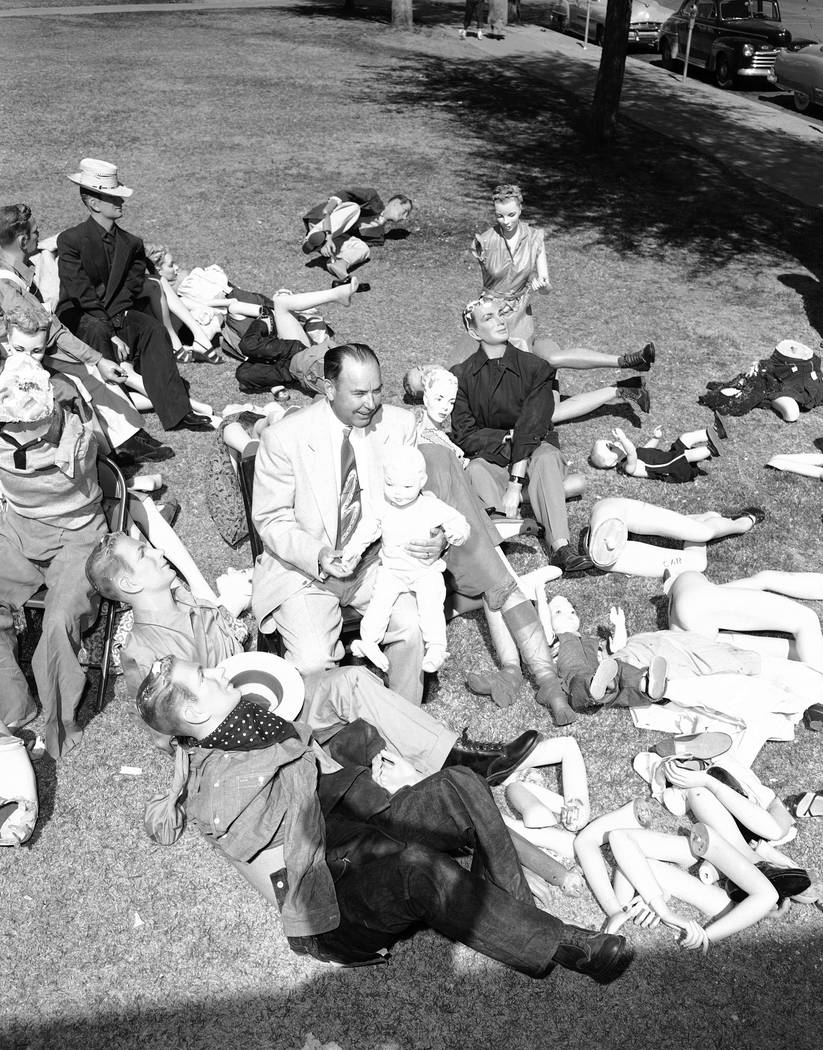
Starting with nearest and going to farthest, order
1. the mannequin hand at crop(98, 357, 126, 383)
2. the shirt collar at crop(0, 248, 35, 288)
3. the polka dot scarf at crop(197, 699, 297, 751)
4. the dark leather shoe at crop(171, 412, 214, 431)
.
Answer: the polka dot scarf at crop(197, 699, 297, 751) < the mannequin hand at crop(98, 357, 126, 383) < the shirt collar at crop(0, 248, 35, 288) < the dark leather shoe at crop(171, 412, 214, 431)

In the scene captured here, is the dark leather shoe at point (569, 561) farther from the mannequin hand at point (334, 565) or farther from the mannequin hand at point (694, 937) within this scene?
the mannequin hand at point (694, 937)


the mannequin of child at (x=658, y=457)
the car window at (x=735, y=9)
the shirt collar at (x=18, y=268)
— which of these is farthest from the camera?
the car window at (x=735, y=9)

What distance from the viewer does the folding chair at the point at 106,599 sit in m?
5.09

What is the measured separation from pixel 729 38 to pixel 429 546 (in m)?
19.2

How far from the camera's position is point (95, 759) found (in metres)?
4.93

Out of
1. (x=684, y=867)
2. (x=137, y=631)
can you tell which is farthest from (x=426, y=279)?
(x=684, y=867)

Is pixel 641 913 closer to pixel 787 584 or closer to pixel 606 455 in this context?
pixel 787 584

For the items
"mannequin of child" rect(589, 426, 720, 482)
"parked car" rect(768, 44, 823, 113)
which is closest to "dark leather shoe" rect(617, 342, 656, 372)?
"mannequin of child" rect(589, 426, 720, 482)

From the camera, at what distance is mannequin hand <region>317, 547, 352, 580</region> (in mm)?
4766

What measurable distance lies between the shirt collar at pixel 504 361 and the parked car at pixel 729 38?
1639 cm

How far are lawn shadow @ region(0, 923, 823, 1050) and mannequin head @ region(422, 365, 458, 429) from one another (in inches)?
119

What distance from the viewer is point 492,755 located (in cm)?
461

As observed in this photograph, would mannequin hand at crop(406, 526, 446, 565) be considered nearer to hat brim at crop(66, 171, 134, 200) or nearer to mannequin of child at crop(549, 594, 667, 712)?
mannequin of child at crop(549, 594, 667, 712)

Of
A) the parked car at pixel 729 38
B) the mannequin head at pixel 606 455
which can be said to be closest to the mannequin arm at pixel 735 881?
the mannequin head at pixel 606 455
